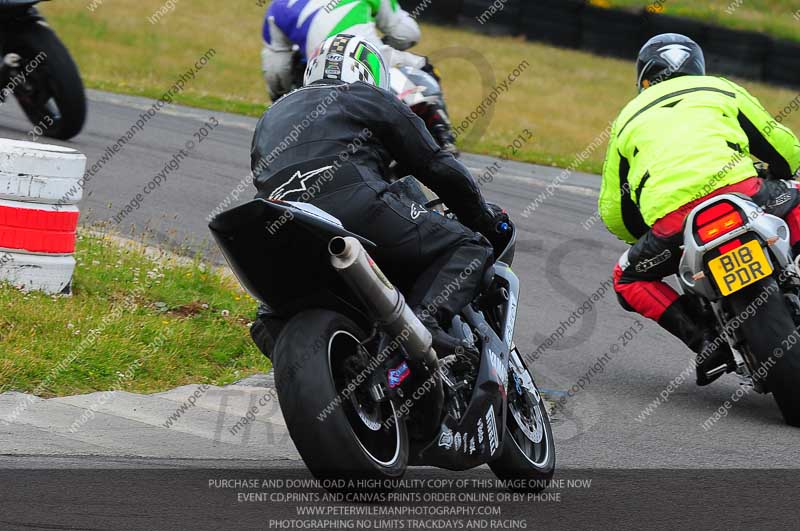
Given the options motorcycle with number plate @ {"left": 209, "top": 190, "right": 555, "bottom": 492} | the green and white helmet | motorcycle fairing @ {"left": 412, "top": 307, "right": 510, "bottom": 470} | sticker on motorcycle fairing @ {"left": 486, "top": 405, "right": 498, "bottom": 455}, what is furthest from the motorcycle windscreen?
the green and white helmet

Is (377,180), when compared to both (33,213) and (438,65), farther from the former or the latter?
(438,65)

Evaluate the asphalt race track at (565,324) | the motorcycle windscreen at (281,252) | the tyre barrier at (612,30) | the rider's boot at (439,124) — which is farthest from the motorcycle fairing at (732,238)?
the tyre barrier at (612,30)

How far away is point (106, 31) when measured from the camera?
2528 cm

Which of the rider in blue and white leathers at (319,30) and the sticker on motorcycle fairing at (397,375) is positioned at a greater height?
the sticker on motorcycle fairing at (397,375)

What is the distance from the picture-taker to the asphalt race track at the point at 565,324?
204 inches

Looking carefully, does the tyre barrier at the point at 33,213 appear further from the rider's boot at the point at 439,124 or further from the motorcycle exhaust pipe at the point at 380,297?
the rider's boot at the point at 439,124

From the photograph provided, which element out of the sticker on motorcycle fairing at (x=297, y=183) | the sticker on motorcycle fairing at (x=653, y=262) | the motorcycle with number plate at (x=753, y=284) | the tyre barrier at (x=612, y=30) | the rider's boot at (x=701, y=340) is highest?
the sticker on motorcycle fairing at (x=297, y=183)

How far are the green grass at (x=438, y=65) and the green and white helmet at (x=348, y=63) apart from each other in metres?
11.7

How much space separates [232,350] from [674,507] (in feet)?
8.39

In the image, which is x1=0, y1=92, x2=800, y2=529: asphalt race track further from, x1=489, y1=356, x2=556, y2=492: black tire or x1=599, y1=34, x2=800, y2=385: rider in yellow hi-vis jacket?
x1=599, y1=34, x2=800, y2=385: rider in yellow hi-vis jacket

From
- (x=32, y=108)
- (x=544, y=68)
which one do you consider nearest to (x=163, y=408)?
(x=32, y=108)

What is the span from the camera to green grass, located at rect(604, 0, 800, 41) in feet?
105

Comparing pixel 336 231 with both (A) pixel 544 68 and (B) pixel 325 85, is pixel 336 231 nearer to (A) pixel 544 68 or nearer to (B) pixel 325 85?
(B) pixel 325 85

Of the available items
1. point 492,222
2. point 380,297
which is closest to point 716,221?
point 492,222
